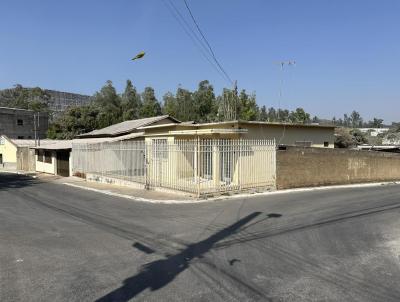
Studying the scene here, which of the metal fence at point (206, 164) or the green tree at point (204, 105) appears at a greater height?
the green tree at point (204, 105)

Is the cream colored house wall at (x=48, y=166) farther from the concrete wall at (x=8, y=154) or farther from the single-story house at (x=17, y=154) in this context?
the concrete wall at (x=8, y=154)

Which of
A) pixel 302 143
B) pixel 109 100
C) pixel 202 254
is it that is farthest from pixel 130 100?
pixel 202 254

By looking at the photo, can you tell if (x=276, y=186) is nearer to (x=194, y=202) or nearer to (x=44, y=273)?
(x=194, y=202)

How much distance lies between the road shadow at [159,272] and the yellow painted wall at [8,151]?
4392 cm

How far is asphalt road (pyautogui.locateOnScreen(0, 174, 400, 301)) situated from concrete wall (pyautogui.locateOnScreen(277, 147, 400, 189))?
6.20 meters

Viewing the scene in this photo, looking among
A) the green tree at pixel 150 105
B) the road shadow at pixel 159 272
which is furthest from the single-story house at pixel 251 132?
the green tree at pixel 150 105

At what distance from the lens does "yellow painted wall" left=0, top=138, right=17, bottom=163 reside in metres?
46.1

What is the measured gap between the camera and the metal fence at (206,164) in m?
15.6

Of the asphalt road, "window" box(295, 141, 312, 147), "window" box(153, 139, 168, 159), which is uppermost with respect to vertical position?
"window" box(295, 141, 312, 147)

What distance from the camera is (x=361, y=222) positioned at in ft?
33.4

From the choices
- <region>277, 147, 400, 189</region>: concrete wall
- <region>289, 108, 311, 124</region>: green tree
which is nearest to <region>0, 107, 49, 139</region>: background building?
<region>289, 108, 311, 124</region>: green tree

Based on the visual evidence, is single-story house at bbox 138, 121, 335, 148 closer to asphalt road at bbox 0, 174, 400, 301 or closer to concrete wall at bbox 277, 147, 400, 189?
concrete wall at bbox 277, 147, 400, 189

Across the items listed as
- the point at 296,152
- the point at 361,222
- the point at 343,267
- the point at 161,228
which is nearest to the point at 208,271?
the point at 343,267

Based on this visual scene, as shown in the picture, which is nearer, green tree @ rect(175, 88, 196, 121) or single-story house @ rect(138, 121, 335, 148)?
single-story house @ rect(138, 121, 335, 148)
